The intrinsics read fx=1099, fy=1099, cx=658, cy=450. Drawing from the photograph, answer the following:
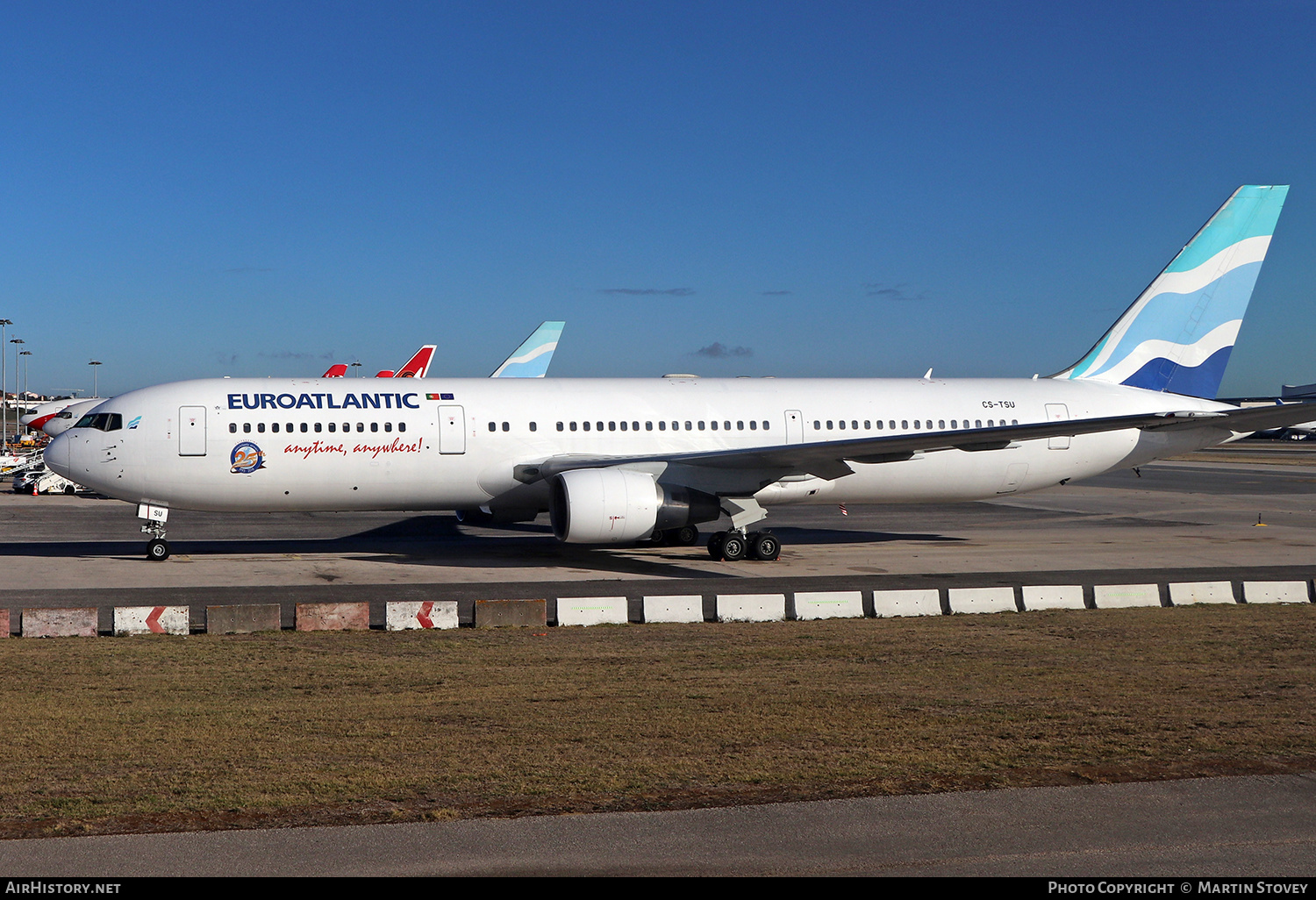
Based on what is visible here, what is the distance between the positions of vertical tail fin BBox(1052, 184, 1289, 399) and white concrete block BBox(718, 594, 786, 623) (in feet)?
59.7

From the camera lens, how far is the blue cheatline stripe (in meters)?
31.6

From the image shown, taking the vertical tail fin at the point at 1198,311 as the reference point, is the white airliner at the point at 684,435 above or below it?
below

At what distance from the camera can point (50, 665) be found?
1428 cm

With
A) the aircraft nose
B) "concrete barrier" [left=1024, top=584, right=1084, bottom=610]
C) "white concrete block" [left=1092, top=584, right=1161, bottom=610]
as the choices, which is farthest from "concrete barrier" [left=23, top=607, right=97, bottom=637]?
"white concrete block" [left=1092, top=584, right=1161, bottom=610]

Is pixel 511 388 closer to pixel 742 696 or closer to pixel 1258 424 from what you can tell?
pixel 742 696

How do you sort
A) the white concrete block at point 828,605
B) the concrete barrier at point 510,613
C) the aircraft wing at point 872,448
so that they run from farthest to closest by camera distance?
the aircraft wing at point 872,448, the white concrete block at point 828,605, the concrete barrier at point 510,613

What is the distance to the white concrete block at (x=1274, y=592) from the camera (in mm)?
20922

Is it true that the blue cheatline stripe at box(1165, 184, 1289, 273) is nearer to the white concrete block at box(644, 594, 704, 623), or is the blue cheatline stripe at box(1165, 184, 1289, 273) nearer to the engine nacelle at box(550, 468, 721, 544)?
the engine nacelle at box(550, 468, 721, 544)

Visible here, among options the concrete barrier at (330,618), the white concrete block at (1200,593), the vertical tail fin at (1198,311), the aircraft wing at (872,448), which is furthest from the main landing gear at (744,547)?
the vertical tail fin at (1198,311)

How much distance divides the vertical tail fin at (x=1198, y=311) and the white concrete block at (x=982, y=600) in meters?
15.0

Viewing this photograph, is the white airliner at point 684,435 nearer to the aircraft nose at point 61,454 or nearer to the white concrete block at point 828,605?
the aircraft nose at point 61,454

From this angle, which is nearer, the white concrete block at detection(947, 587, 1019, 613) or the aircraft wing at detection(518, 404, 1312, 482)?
the white concrete block at detection(947, 587, 1019, 613)
